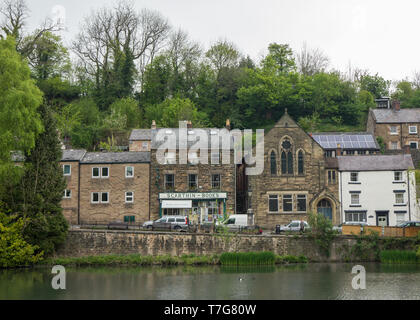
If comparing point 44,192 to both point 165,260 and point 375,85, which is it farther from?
point 375,85

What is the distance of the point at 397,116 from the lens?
6919cm

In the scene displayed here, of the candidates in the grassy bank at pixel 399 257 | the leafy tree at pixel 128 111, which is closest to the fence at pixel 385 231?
the grassy bank at pixel 399 257

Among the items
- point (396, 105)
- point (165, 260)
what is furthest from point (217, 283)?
point (396, 105)

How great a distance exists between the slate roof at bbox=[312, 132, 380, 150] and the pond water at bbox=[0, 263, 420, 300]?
23.0 meters

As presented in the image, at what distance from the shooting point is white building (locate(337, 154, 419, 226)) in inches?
2004

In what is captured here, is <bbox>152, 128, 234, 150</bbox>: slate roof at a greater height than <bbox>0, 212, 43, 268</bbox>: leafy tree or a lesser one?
greater

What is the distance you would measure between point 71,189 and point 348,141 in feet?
105

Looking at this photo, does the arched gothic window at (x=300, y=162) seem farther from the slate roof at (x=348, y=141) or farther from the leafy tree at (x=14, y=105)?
the leafy tree at (x=14, y=105)

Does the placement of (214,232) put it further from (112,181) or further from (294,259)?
(112,181)

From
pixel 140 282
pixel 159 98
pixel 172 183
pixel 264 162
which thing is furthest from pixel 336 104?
pixel 140 282

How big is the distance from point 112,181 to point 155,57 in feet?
114

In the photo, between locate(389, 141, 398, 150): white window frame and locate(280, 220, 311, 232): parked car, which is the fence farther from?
locate(389, 141, 398, 150): white window frame

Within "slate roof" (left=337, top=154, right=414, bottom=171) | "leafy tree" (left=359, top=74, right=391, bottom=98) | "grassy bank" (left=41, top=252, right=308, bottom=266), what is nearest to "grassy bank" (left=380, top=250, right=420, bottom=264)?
"grassy bank" (left=41, top=252, right=308, bottom=266)

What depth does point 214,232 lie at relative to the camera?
4491 cm
